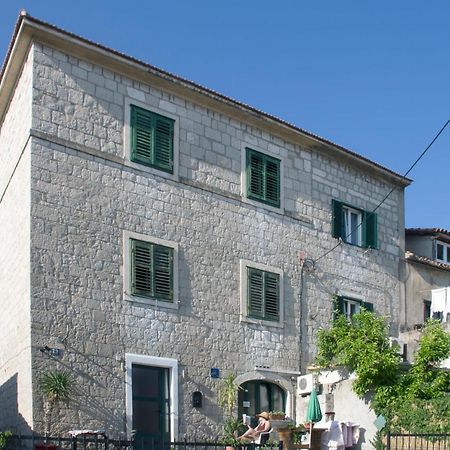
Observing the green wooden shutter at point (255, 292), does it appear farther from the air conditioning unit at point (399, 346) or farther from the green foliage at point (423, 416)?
the green foliage at point (423, 416)

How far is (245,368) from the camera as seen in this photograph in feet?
64.6

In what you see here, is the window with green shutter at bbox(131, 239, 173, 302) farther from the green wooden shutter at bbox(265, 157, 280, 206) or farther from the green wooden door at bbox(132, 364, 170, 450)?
the green wooden shutter at bbox(265, 157, 280, 206)

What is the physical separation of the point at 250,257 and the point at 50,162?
5.51 metres

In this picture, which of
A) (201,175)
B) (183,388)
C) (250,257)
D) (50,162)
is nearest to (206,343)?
(183,388)

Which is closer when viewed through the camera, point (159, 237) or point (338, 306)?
point (159, 237)

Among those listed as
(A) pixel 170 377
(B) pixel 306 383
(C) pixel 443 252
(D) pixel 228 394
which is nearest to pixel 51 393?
(A) pixel 170 377

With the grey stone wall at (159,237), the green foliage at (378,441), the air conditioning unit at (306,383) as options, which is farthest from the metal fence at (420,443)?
the grey stone wall at (159,237)

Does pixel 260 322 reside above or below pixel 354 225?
below

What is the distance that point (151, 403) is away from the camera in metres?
17.9

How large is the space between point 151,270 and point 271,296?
11.8 feet

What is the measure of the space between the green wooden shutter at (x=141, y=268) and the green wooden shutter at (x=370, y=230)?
7418 mm

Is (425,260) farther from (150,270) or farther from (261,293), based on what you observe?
(150,270)

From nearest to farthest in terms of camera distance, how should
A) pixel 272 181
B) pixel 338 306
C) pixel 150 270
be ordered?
pixel 150 270
pixel 272 181
pixel 338 306

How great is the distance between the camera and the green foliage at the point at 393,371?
1809cm
